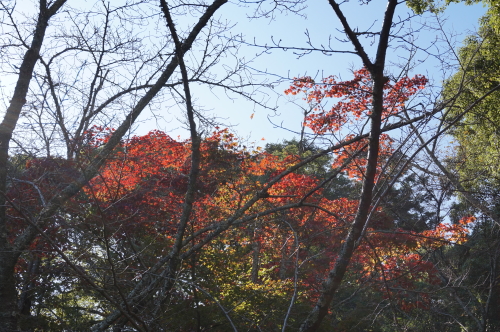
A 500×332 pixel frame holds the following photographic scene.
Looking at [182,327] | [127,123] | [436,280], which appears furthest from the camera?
[436,280]

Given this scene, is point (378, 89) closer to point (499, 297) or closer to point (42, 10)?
point (42, 10)

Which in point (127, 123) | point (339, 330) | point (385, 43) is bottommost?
point (339, 330)

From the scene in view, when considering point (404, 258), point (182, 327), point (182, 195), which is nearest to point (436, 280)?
point (404, 258)

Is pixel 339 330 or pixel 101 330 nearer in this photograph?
pixel 101 330

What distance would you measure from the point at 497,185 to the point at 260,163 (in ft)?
20.0

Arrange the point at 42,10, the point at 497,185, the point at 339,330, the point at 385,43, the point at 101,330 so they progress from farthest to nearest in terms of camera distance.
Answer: the point at 497,185
the point at 339,330
the point at 42,10
the point at 101,330
the point at 385,43

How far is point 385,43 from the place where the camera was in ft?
11.0

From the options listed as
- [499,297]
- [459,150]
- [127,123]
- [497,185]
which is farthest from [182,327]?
[499,297]

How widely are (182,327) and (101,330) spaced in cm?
198

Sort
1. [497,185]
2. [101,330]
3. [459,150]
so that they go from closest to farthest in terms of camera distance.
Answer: [101,330] → [497,185] → [459,150]

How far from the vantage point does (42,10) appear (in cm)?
465

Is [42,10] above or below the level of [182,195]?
above

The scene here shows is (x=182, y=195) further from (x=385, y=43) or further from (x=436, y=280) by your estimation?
(x=436, y=280)

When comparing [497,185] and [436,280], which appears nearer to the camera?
[497,185]
